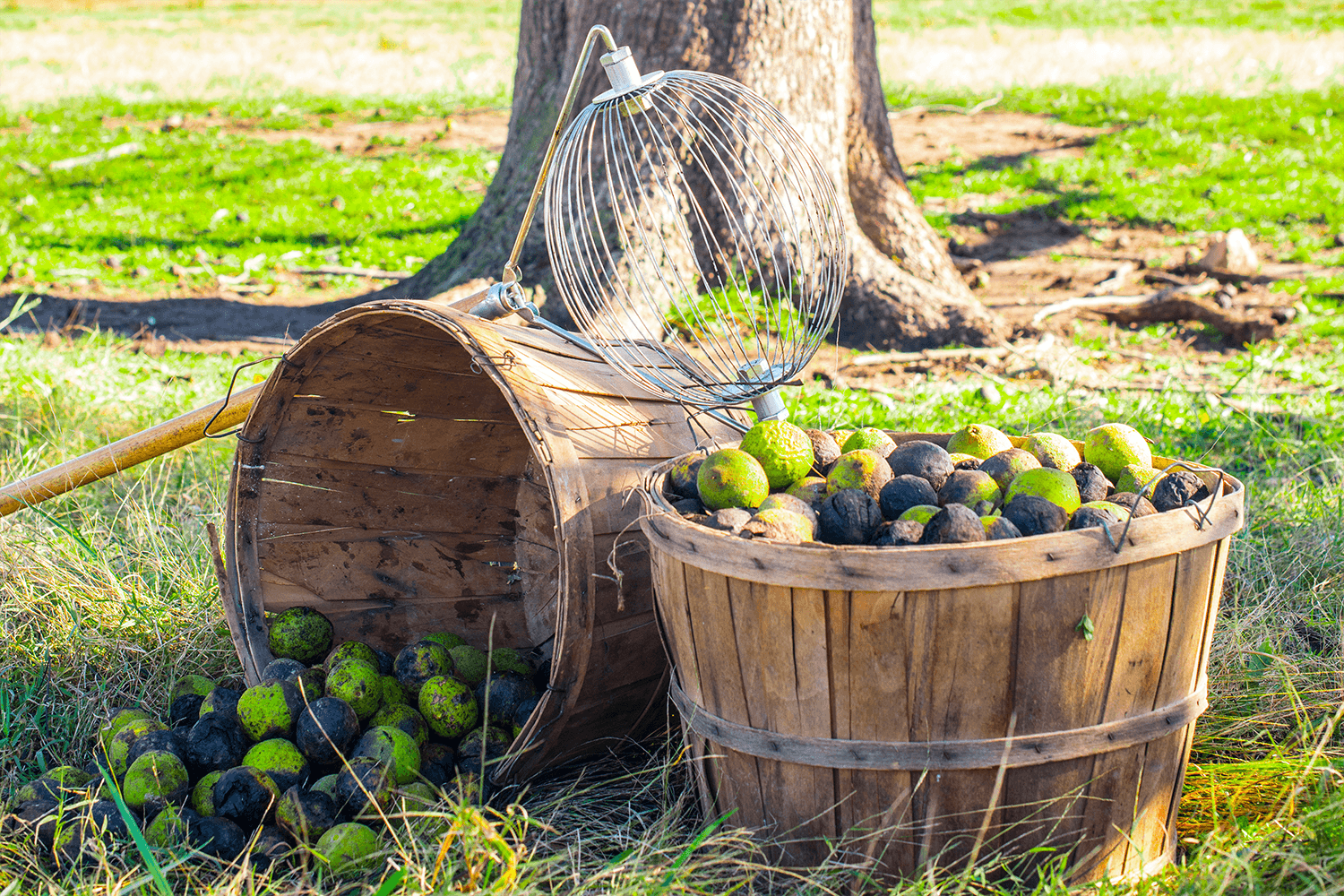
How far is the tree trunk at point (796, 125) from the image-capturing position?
4.98 metres

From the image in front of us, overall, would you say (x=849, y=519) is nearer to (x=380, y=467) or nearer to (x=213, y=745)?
(x=213, y=745)

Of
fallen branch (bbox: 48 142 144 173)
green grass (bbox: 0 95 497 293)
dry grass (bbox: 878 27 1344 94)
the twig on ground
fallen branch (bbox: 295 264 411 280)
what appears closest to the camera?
fallen branch (bbox: 295 264 411 280)

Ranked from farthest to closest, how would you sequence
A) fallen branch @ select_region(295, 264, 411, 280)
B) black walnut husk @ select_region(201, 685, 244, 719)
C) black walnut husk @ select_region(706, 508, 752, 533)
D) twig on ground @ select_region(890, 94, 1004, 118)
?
1. twig on ground @ select_region(890, 94, 1004, 118)
2. fallen branch @ select_region(295, 264, 411, 280)
3. black walnut husk @ select_region(201, 685, 244, 719)
4. black walnut husk @ select_region(706, 508, 752, 533)

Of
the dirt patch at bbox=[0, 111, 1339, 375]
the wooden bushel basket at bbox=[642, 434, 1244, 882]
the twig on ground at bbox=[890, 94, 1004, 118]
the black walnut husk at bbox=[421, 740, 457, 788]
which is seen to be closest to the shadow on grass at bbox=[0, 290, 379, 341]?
the dirt patch at bbox=[0, 111, 1339, 375]

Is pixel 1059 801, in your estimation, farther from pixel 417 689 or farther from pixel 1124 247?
pixel 1124 247

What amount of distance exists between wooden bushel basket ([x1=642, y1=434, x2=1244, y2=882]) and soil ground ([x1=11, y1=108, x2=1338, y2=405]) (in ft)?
9.83

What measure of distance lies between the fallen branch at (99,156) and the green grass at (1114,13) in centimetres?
1788

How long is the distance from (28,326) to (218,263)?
161 cm

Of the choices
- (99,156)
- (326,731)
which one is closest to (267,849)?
(326,731)

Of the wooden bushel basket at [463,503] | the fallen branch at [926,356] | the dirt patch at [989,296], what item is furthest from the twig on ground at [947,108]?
the wooden bushel basket at [463,503]

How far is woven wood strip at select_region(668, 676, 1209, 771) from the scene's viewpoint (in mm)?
1872

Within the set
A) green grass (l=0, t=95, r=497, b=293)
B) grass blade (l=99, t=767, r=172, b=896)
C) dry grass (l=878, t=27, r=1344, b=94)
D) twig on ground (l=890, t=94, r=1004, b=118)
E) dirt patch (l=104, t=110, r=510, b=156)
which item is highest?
dry grass (l=878, t=27, r=1344, b=94)

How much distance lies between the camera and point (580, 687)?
7.72 feet

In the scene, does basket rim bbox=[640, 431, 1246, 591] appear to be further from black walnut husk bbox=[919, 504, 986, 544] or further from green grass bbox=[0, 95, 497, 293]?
green grass bbox=[0, 95, 497, 293]
